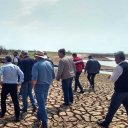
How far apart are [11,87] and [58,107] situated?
8.49 feet

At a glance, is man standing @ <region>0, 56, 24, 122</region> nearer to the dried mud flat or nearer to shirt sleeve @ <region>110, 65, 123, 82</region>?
the dried mud flat

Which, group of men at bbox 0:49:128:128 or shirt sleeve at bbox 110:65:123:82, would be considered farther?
group of men at bbox 0:49:128:128

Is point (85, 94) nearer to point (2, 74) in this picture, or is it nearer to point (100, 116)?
point (100, 116)

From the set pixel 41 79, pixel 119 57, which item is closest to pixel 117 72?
pixel 119 57

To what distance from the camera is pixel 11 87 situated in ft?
27.0

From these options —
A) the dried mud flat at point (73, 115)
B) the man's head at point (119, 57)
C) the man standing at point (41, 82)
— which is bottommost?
the dried mud flat at point (73, 115)

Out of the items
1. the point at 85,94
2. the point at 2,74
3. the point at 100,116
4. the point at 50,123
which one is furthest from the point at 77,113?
the point at 85,94

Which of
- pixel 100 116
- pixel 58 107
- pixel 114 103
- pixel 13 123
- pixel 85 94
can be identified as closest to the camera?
pixel 114 103

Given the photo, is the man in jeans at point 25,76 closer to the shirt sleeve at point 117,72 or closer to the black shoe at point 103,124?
the black shoe at point 103,124

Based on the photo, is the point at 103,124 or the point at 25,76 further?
the point at 25,76

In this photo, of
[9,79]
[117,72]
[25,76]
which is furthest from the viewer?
[25,76]

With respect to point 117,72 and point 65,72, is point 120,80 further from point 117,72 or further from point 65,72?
point 65,72

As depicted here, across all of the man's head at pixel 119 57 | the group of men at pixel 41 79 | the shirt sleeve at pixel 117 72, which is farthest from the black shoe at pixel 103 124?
the man's head at pixel 119 57

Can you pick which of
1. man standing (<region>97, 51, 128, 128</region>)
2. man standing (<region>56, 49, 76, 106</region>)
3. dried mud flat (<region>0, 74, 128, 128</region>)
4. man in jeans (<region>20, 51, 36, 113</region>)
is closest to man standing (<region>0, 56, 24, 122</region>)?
dried mud flat (<region>0, 74, 128, 128</region>)
